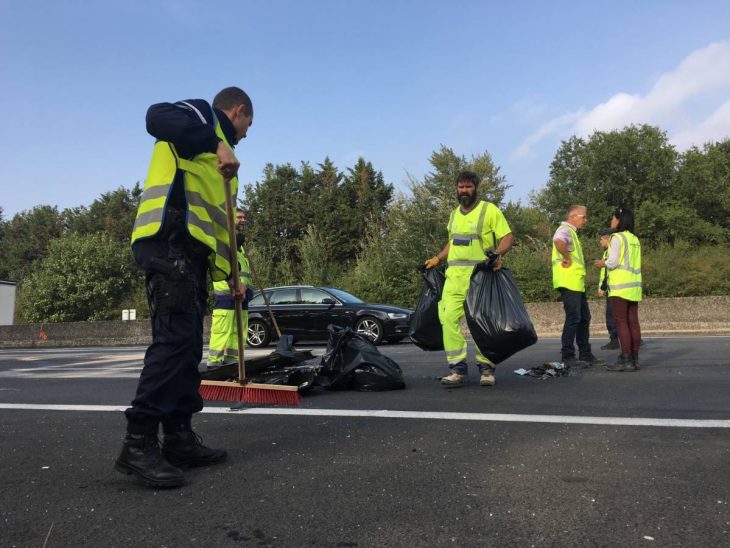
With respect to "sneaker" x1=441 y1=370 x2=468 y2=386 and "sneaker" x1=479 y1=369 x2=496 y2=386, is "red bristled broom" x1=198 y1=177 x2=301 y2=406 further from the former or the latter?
"sneaker" x1=479 y1=369 x2=496 y2=386

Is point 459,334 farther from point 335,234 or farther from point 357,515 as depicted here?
point 335,234

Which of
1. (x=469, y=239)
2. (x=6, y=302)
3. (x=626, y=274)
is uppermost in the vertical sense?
(x=6, y=302)

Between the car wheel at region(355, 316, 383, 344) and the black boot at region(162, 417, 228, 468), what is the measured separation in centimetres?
1034

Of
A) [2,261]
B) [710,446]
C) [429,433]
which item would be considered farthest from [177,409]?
[2,261]

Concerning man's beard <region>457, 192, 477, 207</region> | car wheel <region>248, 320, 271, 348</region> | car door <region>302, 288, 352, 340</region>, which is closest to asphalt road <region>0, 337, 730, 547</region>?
man's beard <region>457, 192, 477, 207</region>

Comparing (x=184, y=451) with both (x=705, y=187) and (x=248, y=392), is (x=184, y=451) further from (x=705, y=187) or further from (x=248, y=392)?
(x=705, y=187)

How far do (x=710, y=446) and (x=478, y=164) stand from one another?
4535 cm

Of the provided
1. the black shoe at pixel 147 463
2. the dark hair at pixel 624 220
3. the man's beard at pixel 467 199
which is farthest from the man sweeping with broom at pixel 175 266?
the dark hair at pixel 624 220

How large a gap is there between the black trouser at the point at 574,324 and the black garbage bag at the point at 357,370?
8.31 feet

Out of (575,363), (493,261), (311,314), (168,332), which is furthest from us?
(311,314)

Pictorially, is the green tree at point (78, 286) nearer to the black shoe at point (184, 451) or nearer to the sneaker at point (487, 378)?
the sneaker at point (487, 378)

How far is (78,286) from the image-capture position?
32.6m

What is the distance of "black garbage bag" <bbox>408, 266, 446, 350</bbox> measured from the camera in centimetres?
589

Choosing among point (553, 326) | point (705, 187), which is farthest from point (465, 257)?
point (705, 187)
